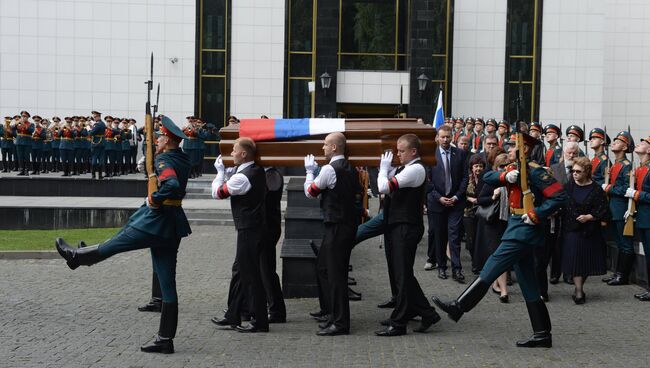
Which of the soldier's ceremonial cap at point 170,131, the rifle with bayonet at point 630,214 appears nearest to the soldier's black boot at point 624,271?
the rifle with bayonet at point 630,214

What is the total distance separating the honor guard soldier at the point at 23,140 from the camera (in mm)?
31188

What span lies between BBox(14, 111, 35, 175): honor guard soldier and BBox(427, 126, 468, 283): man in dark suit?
66.4 ft

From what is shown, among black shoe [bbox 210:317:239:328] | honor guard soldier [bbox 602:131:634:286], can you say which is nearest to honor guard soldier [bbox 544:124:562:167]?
honor guard soldier [bbox 602:131:634:286]

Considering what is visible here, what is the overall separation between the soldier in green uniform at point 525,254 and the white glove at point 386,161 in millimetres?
1207

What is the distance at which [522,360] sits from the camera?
8.73 m

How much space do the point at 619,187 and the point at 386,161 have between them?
199 inches

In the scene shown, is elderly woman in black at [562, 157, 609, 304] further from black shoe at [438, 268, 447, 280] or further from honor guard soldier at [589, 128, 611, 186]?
black shoe at [438, 268, 447, 280]

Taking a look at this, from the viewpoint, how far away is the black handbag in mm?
12359

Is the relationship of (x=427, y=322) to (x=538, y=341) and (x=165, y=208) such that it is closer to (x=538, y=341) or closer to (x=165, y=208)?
(x=538, y=341)

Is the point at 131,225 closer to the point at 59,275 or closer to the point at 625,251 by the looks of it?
the point at 59,275

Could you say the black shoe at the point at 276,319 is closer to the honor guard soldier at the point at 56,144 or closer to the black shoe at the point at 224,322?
the black shoe at the point at 224,322

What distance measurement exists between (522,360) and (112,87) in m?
28.1

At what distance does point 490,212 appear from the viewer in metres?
12.4

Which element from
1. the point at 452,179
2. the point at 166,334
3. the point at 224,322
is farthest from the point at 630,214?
the point at 166,334
